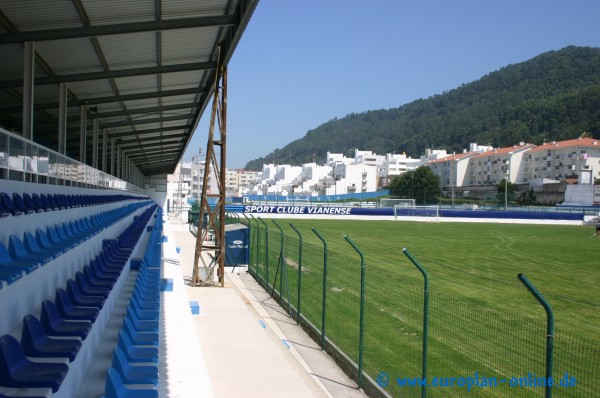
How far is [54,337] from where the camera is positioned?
3.08 meters

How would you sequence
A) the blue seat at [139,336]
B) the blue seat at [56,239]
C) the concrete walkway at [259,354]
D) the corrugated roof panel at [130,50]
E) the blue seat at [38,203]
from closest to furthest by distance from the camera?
the blue seat at [139,336]
the blue seat at [56,239]
the blue seat at [38,203]
the concrete walkway at [259,354]
the corrugated roof panel at [130,50]

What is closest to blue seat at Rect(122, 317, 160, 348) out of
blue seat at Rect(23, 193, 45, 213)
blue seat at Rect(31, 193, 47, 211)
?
blue seat at Rect(23, 193, 45, 213)

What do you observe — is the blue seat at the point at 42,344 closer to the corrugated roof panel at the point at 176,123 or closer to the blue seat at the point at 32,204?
the blue seat at the point at 32,204

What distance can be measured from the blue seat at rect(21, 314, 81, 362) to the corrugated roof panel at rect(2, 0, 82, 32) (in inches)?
259

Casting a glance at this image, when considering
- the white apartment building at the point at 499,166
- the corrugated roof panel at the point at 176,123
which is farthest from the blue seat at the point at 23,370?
the white apartment building at the point at 499,166

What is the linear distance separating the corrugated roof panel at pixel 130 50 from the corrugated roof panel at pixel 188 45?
0.86ft

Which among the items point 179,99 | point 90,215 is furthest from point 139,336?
point 179,99

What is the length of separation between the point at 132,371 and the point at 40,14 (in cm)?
737

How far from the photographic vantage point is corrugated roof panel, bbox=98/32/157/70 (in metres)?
10.3

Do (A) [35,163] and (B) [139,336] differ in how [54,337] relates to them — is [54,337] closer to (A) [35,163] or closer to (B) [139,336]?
Answer: (B) [139,336]

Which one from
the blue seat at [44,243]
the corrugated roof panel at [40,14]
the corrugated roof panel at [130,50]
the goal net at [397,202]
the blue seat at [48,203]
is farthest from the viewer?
the goal net at [397,202]

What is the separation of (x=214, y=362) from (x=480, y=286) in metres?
9.10

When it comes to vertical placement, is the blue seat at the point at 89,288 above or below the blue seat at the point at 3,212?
below

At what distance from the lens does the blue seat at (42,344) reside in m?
2.75
